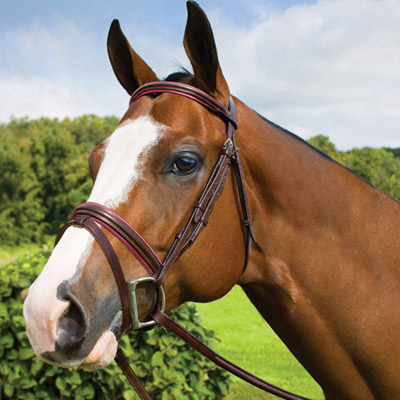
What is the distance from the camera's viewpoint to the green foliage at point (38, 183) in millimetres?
37406

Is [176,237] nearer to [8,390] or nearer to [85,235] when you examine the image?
[85,235]

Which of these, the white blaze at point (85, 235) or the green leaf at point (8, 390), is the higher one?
the white blaze at point (85, 235)

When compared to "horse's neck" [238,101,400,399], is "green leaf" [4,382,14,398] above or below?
below

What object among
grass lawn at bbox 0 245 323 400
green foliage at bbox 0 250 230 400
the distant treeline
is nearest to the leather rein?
green foliage at bbox 0 250 230 400

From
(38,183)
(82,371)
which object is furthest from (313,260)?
(38,183)

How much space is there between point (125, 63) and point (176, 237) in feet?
3.70

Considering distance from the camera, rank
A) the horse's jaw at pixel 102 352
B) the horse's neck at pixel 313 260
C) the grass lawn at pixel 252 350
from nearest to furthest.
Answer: the horse's jaw at pixel 102 352
the horse's neck at pixel 313 260
the grass lawn at pixel 252 350

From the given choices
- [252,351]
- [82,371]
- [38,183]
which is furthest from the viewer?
[38,183]

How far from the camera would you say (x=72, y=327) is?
155 cm

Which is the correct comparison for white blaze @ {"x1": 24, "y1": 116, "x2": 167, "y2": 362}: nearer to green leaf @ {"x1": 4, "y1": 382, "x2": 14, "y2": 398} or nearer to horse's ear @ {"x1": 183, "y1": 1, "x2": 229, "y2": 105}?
horse's ear @ {"x1": 183, "y1": 1, "x2": 229, "y2": 105}

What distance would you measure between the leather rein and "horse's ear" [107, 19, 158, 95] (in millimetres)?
190

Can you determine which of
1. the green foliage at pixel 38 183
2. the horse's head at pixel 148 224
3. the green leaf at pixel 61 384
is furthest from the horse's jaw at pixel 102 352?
the green foliage at pixel 38 183

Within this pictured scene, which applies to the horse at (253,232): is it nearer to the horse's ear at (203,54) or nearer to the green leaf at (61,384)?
the horse's ear at (203,54)

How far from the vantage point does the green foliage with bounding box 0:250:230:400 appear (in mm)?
3863
